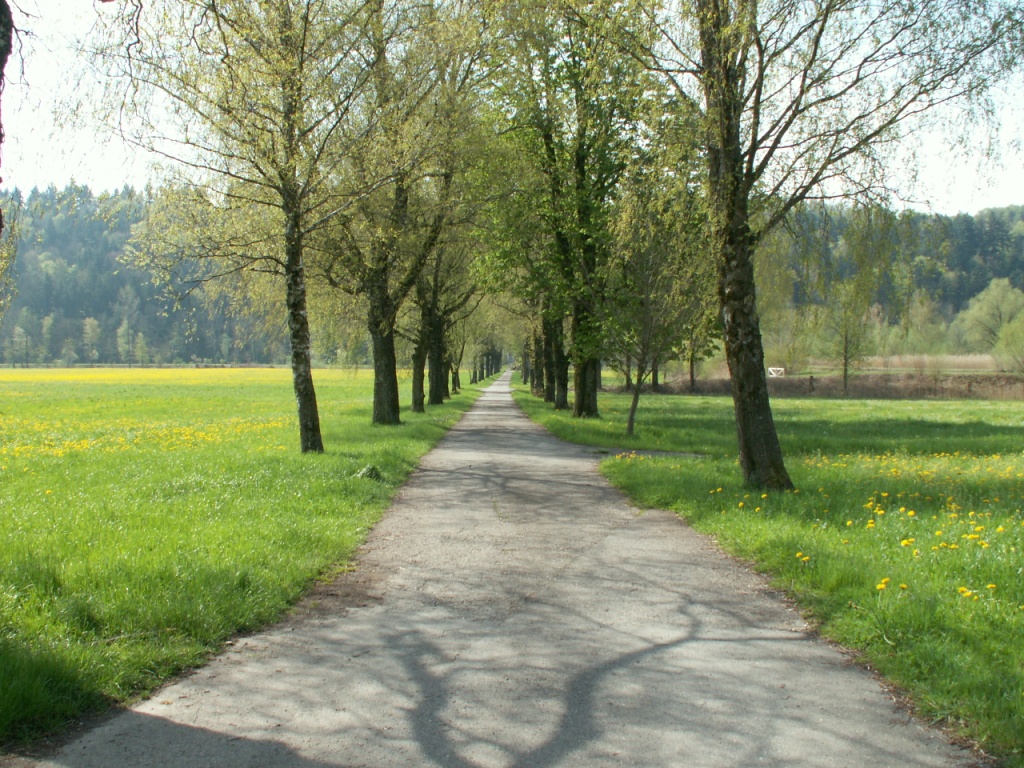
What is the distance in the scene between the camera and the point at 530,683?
4578 mm

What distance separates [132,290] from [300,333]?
138m

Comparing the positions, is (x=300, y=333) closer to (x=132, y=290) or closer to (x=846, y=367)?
(x=846, y=367)

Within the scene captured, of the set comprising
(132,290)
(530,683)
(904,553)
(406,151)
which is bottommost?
A: (530,683)

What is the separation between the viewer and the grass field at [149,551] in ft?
14.8

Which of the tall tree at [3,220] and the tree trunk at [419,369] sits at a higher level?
the tall tree at [3,220]

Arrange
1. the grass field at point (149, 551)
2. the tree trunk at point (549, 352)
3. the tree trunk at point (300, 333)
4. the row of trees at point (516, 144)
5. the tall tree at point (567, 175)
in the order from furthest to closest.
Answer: the tree trunk at point (549, 352) < the tall tree at point (567, 175) < the tree trunk at point (300, 333) < the row of trees at point (516, 144) < the grass field at point (149, 551)

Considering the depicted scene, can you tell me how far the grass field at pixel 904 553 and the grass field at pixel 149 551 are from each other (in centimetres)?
418

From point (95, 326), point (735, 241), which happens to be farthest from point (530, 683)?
point (95, 326)

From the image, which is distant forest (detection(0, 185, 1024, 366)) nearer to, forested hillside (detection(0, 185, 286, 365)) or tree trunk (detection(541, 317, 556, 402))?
forested hillside (detection(0, 185, 286, 365))

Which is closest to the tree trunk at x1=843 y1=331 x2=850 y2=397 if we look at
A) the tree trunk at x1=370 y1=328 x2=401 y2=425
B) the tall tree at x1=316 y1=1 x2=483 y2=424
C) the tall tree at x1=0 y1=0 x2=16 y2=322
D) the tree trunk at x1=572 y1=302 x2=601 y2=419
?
the tree trunk at x1=572 y1=302 x2=601 y2=419

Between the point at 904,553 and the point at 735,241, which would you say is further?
the point at 735,241

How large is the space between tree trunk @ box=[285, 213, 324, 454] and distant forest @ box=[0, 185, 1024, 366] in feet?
7.43

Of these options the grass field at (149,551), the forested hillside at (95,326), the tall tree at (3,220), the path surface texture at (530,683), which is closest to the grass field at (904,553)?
the path surface texture at (530,683)

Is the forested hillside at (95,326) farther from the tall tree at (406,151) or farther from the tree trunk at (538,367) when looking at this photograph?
the tall tree at (406,151)
